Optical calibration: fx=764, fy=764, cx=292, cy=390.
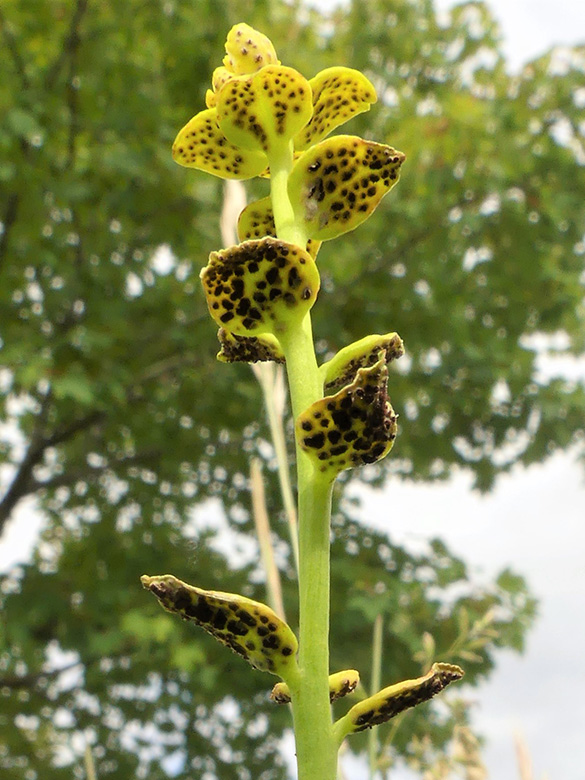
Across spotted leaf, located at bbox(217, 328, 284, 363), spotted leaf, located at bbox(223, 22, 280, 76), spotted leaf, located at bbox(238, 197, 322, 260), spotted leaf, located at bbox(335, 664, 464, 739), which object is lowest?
spotted leaf, located at bbox(335, 664, 464, 739)

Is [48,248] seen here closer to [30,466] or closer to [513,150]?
[30,466]

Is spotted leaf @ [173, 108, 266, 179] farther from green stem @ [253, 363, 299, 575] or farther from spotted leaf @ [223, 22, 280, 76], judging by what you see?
green stem @ [253, 363, 299, 575]

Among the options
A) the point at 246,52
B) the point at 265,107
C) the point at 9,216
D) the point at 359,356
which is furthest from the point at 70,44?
the point at 359,356

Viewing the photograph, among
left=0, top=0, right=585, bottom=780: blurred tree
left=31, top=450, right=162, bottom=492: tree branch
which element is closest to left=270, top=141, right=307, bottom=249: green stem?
left=0, top=0, right=585, bottom=780: blurred tree

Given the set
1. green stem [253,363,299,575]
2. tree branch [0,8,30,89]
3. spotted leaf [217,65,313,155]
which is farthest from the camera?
tree branch [0,8,30,89]

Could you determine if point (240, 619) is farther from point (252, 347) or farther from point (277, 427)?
point (277, 427)

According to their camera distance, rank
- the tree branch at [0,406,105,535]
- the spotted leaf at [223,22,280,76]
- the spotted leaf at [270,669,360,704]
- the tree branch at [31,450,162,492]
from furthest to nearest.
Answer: the tree branch at [31,450,162,492] → the tree branch at [0,406,105,535] → the spotted leaf at [223,22,280,76] → the spotted leaf at [270,669,360,704]
